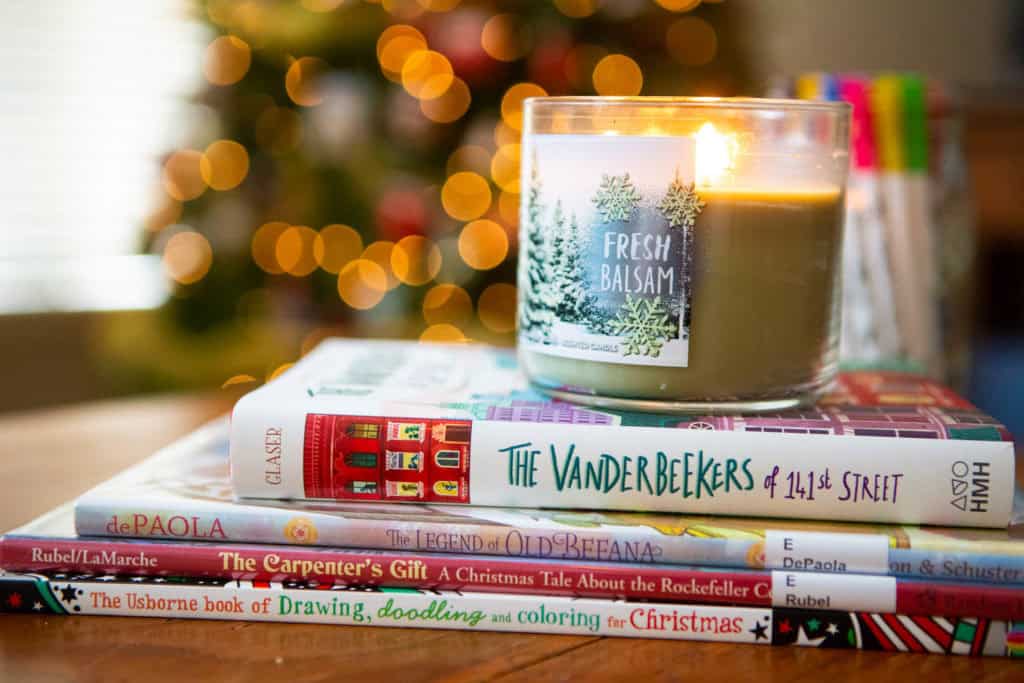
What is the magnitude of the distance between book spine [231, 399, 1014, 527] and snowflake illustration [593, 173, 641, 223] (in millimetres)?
106

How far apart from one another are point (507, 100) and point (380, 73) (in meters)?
0.25

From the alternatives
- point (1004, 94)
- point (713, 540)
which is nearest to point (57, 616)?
point (713, 540)

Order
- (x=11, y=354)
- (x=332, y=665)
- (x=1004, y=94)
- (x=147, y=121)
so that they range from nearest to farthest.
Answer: (x=332, y=665) < (x=11, y=354) < (x=147, y=121) < (x=1004, y=94)

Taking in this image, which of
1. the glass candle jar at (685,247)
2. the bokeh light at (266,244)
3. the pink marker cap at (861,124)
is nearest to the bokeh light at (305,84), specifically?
the bokeh light at (266,244)

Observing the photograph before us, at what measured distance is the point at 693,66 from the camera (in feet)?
6.73

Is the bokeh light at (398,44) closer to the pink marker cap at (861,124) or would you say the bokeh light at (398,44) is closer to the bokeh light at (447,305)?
the bokeh light at (447,305)

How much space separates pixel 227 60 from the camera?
1.99m

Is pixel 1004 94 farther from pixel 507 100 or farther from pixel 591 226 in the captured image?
pixel 591 226

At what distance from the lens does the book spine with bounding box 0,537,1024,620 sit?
1.51ft

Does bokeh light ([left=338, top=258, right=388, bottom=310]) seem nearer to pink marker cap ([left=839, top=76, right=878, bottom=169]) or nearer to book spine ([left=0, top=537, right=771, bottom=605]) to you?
pink marker cap ([left=839, top=76, right=878, bottom=169])


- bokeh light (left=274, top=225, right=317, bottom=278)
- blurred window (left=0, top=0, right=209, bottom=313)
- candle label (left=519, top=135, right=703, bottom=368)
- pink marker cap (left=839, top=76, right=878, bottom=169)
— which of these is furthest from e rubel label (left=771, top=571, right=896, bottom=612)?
blurred window (left=0, top=0, right=209, bottom=313)

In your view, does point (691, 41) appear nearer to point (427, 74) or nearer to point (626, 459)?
point (427, 74)

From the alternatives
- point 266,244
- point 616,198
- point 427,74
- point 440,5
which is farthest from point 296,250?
point 616,198

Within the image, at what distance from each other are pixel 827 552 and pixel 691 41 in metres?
1.76
